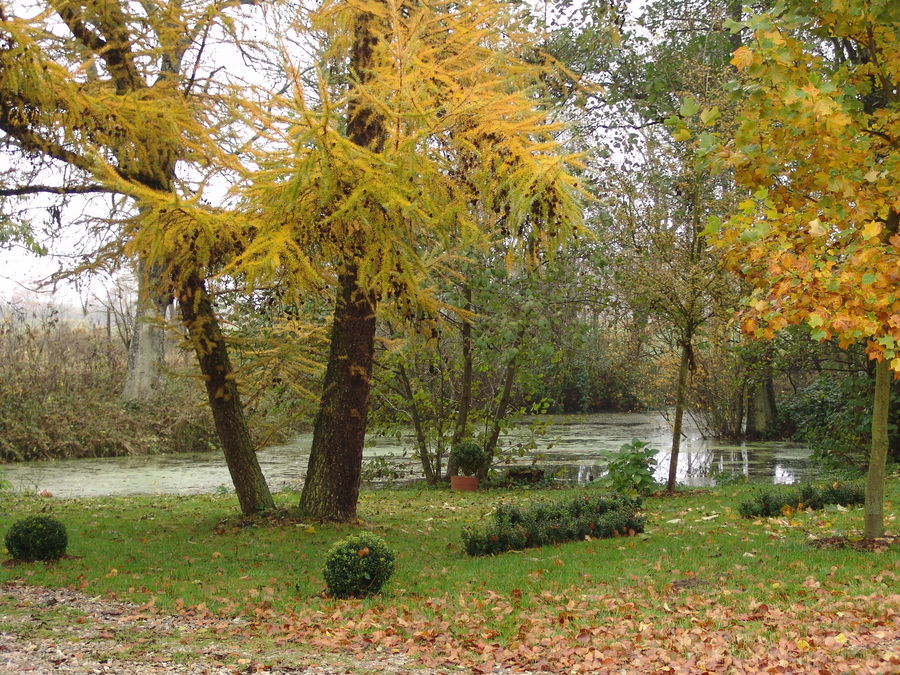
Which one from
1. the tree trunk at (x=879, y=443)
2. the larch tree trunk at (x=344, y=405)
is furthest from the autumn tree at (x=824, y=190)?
the larch tree trunk at (x=344, y=405)

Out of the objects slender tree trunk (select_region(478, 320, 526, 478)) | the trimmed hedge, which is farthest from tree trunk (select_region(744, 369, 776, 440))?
the trimmed hedge

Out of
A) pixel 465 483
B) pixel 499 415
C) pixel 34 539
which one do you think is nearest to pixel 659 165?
pixel 499 415

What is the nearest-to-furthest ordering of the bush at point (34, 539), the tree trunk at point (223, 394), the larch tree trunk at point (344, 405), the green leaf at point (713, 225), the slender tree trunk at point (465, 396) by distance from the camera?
the green leaf at point (713, 225), the bush at point (34, 539), the tree trunk at point (223, 394), the larch tree trunk at point (344, 405), the slender tree trunk at point (465, 396)

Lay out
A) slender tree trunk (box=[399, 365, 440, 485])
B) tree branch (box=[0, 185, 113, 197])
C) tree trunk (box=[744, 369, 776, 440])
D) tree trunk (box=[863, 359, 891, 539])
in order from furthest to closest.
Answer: tree trunk (box=[744, 369, 776, 440]), slender tree trunk (box=[399, 365, 440, 485]), tree branch (box=[0, 185, 113, 197]), tree trunk (box=[863, 359, 891, 539])

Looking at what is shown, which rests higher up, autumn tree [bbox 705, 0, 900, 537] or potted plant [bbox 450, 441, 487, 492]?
autumn tree [bbox 705, 0, 900, 537]

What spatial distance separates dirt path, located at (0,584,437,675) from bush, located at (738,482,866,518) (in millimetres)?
5261

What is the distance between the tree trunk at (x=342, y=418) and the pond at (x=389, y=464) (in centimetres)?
425

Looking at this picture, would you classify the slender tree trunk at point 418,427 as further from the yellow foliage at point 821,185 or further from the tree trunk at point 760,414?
the tree trunk at point 760,414

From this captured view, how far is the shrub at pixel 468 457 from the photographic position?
42.8 feet

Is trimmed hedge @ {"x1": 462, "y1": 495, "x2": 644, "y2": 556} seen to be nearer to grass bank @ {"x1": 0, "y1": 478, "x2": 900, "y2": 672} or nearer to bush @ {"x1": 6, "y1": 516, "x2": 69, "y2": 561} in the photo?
grass bank @ {"x1": 0, "y1": 478, "x2": 900, "y2": 672}

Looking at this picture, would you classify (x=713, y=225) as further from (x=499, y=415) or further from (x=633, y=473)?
(x=499, y=415)

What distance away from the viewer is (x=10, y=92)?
253 inches

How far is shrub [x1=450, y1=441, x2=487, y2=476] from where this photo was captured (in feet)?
42.8

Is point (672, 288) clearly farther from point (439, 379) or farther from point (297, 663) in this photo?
point (297, 663)
